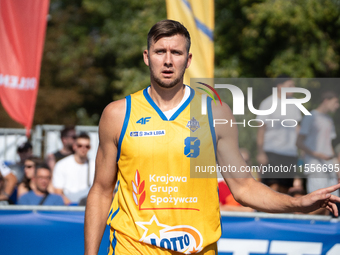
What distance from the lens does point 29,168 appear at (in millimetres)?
6773

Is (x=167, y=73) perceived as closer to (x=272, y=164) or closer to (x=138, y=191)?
(x=138, y=191)

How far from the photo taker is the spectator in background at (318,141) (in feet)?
18.7

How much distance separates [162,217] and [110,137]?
2.11 feet

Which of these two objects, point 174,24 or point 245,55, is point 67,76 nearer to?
point 245,55

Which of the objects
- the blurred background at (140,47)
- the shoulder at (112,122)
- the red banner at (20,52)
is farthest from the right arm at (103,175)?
the red banner at (20,52)

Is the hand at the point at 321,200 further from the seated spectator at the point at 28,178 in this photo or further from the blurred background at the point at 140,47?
Answer: the blurred background at the point at 140,47

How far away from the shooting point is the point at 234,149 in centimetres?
298

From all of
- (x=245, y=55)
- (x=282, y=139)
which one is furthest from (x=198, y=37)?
(x=245, y=55)

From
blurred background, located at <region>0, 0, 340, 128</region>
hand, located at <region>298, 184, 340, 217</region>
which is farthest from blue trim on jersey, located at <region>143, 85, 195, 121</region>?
blurred background, located at <region>0, 0, 340, 128</region>

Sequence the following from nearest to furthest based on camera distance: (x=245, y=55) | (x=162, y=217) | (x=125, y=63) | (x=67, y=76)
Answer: (x=162, y=217)
(x=245, y=55)
(x=125, y=63)
(x=67, y=76)

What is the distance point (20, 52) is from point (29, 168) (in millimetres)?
2589

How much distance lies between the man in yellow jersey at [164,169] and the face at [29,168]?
3772mm

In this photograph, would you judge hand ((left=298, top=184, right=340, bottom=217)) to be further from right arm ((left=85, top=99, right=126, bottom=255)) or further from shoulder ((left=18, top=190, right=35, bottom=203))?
shoulder ((left=18, top=190, right=35, bottom=203))

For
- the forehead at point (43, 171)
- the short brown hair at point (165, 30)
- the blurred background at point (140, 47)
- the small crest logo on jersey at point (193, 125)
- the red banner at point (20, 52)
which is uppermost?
the blurred background at point (140, 47)
